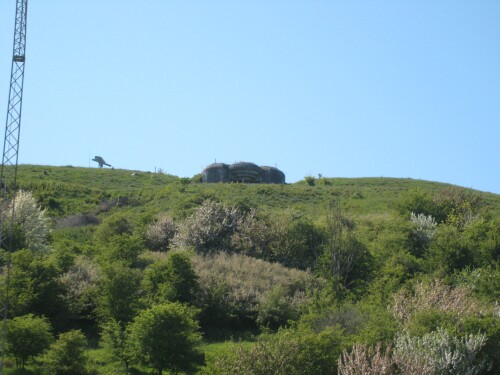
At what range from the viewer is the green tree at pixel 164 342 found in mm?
35219

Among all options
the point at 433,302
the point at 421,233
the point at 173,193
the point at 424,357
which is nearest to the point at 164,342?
the point at 424,357

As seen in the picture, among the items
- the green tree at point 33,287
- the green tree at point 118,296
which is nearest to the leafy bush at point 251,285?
the green tree at point 118,296

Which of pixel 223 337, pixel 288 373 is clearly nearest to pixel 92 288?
pixel 223 337

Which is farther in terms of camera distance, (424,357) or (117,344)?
(117,344)

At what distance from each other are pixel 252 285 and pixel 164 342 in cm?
1207

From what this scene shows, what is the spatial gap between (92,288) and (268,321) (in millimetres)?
8991

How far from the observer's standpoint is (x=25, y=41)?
28.6m

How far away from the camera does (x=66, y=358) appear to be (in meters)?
34.4

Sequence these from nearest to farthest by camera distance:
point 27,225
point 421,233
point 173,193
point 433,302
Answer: point 433,302, point 27,225, point 421,233, point 173,193

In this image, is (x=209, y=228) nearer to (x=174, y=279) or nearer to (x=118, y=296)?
(x=174, y=279)

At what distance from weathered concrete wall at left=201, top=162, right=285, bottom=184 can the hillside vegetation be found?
12423 millimetres

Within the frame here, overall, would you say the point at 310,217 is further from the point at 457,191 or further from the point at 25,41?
the point at 25,41

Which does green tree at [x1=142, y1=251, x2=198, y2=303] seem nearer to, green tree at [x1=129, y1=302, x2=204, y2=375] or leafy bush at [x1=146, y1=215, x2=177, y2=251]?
green tree at [x1=129, y1=302, x2=204, y2=375]

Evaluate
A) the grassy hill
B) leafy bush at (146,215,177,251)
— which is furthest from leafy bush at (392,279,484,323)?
the grassy hill
